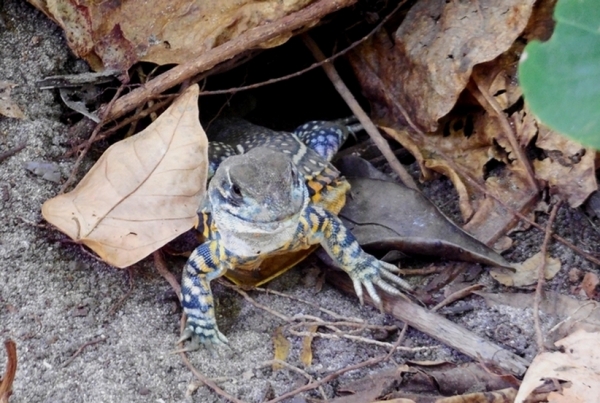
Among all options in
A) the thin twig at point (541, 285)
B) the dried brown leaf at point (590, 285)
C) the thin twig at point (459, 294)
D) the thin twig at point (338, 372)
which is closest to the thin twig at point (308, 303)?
the thin twig at point (338, 372)

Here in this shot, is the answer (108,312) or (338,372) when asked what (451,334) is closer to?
(338,372)

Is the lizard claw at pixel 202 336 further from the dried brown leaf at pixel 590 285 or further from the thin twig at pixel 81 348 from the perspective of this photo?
the dried brown leaf at pixel 590 285

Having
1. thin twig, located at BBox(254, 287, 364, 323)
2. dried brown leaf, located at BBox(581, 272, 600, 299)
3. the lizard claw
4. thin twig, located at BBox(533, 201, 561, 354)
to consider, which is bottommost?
dried brown leaf, located at BBox(581, 272, 600, 299)

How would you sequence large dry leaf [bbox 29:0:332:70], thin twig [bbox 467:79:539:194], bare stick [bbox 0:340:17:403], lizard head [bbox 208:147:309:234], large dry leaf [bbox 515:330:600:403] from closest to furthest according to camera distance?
bare stick [bbox 0:340:17:403] < large dry leaf [bbox 515:330:600:403] < lizard head [bbox 208:147:309:234] < thin twig [bbox 467:79:539:194] < large dry leaf [bbox 29:0:332:70]

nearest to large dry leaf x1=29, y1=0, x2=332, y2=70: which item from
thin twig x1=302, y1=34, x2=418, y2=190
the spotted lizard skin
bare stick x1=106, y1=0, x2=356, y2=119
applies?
bare stick x1=106, y1=0, x2=356, y2=119

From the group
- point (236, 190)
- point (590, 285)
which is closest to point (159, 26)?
point (236, 190)

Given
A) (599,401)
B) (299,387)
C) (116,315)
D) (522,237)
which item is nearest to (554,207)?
(522,237)

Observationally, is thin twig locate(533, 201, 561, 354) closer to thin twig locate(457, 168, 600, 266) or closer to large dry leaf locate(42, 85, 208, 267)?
thin twig locate(457, 168, 600, 266)
